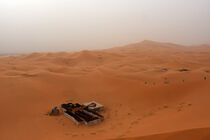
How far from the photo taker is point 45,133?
4387mm

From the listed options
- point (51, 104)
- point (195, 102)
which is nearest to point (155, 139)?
point (195, 102)

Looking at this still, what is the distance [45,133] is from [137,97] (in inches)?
137

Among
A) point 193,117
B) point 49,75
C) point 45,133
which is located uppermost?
point 49,75

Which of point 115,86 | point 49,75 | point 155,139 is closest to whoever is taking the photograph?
point 155,139

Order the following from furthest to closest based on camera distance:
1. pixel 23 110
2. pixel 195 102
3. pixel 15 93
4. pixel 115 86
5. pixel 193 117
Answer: pixel 115 86 → pixel 15 93 → pixel 23 110 → pixel 195 102 → pixel 193 117

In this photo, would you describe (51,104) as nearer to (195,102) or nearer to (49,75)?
(49,75)

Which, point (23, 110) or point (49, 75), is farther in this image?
point (49, 75)

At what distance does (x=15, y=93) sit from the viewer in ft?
21.8

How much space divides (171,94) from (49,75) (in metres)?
6.08

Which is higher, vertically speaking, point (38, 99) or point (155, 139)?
point (38, 99)

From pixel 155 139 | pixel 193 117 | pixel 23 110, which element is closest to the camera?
pixel 155 139

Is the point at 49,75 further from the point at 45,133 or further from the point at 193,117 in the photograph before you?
the point at 193,117

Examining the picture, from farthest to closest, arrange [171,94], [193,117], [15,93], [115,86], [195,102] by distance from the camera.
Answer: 1. [115,86]
2. [15,93]
3. [171,94]
4. [195,102]
5. [193,117]

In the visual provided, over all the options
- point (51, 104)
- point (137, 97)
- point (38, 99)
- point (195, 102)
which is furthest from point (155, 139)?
point (38, 99)
